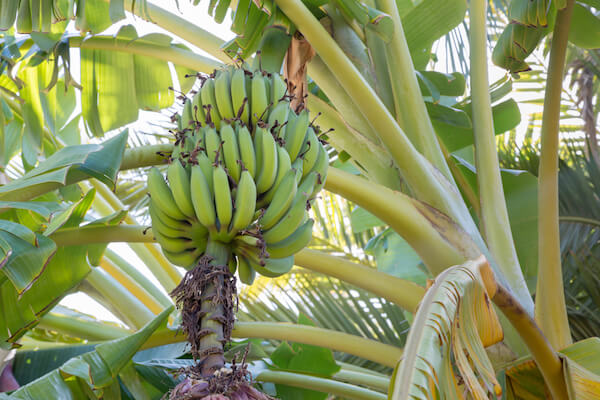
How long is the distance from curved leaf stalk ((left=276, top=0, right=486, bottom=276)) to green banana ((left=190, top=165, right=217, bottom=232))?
504mm

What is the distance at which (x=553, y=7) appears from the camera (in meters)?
1.40

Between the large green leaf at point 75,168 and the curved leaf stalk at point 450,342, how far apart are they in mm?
638

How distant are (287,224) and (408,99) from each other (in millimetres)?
687

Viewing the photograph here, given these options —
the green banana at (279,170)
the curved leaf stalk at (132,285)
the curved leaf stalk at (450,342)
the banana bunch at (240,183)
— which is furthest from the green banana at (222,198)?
the curved leaf stalk at (132,285)

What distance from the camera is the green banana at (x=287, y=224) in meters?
0.92

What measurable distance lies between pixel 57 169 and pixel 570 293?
219 cm

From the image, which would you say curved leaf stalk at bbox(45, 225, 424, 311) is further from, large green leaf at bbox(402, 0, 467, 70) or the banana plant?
large green leaf at bbox(402, 0, 467, 70)

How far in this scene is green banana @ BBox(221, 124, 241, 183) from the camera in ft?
3.01

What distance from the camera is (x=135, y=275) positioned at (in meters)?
2.08

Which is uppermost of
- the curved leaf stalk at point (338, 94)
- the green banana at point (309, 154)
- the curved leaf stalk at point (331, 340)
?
the curved leaf stalk at point (338, 94)

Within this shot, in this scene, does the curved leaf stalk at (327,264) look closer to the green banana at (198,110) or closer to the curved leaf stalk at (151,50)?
the green banana at (198,110)

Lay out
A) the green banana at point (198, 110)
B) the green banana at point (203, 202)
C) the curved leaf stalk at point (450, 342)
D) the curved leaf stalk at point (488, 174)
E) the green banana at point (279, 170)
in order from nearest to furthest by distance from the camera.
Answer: the curved leaf stalk at point (450, 342) < the green banana at point (203, 202) < the green banana at point (279, 170) < the green banana at point (198, 110) < the curved leaf stalk at point (488, 174)

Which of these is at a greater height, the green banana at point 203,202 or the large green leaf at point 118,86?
the large green leaf at point 118,86

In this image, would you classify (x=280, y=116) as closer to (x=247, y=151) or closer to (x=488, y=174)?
(x=247, y=151)
